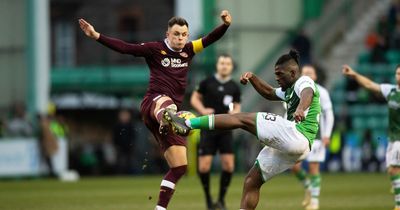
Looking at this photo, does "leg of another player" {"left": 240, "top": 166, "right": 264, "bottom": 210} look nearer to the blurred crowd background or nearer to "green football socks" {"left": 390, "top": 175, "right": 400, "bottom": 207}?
"green football socks" {"left": 390, "top": 175, "right": 400, "bottom": 207}

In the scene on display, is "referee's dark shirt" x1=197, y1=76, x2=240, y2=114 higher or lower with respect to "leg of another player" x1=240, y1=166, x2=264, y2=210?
higher

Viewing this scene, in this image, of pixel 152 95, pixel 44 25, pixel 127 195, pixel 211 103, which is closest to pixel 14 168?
pixel 44 25

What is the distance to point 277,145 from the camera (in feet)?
41.9

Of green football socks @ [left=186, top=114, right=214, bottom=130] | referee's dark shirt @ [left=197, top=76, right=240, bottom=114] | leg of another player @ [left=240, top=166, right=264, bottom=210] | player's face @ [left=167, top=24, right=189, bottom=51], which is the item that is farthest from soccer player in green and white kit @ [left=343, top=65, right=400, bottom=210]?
green football socks @ [left=186, top=114, right=214, bottom=130]

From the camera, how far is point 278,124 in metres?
12.7

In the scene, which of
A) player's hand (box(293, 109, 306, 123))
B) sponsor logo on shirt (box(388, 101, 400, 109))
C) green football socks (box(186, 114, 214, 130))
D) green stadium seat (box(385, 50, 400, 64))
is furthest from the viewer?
green stadium seat (box(385, 50, 400, 64))

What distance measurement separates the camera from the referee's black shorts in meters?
18.6

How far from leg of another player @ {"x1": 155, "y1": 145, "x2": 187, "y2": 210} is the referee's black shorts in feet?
14.0

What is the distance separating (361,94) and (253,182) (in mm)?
23926

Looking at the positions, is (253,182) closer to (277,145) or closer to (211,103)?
(277,145)

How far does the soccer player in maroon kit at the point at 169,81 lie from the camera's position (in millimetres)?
14070

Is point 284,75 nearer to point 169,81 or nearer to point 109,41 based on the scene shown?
point 169,81

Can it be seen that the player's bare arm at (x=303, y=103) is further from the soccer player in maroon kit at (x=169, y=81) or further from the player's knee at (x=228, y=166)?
the player's knee at (x=228, y=166)

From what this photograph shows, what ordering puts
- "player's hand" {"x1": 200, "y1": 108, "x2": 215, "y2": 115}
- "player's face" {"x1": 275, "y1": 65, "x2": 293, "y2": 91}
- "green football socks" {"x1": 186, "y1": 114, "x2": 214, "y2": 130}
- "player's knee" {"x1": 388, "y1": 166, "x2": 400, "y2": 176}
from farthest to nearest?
"player's hand" {"x1": 200, "y1": 108, "x2": 215, "y2": 115} < "player's knee" {"x1": 388, "y1": 166, "x2": 400, "y2": 176} < "player's face" {"x1": 275, "y1": 65, "x2": 293, "y2": 91} < "green football socks" {"x1": 186, "y1": 114, "x2": 214, "y2": 130}
